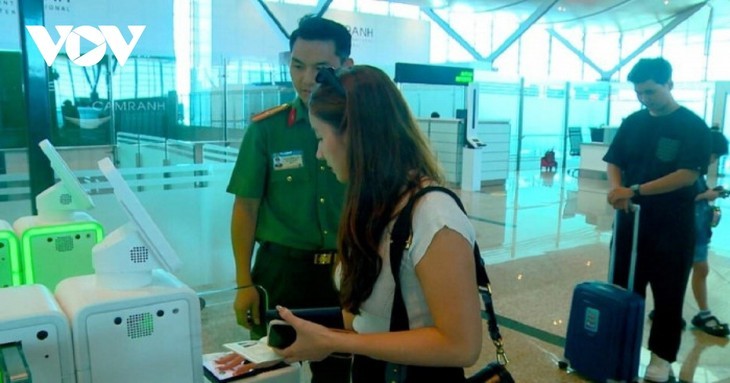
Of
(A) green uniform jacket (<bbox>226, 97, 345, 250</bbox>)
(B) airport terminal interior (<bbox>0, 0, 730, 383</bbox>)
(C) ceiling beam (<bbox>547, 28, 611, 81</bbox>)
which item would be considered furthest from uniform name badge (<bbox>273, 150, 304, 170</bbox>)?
(C) ceiling beam (<bbox>547, 28, 611, 81</bbox>)

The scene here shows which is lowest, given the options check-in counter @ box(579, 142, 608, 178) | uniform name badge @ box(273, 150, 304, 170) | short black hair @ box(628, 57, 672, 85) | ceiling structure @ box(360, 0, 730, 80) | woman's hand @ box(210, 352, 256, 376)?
check-in counter @ box(579, 142, 608, 178)

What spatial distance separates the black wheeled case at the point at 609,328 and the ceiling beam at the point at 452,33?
14.8 meters

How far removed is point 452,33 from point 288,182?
16843mm

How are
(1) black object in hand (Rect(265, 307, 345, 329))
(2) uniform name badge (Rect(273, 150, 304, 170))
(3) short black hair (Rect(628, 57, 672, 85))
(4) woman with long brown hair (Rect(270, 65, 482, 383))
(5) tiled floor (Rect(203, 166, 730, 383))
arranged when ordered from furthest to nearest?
(5) tiled floor (Rect(203, 166, 730, 383)), (3) short black hair (Rect(628, 57, 672, 85)), (2) uniform name badge (Rect(273, 150, 304, 170)), (1) black object in hand (Rect(265, 307, 345, 329)), (4) woman with long brown hair (Rect(270, 65, 482, 383))

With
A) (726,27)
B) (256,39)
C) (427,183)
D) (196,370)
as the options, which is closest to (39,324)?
(196,370)

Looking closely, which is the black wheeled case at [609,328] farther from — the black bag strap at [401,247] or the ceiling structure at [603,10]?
the ceiling structure at [603,10]

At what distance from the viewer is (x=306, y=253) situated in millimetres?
1888

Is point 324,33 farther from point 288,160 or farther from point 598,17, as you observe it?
point 598,17

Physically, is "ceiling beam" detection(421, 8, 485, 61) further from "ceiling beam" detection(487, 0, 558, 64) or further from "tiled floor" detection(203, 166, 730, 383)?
"tiled floor" detection(203, 166, 730, 383)

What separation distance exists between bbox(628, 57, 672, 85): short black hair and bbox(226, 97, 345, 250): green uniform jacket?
173cm

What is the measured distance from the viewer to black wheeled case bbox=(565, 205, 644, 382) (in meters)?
2.82

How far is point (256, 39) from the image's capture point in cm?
1061

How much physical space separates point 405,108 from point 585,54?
20352 millimetres

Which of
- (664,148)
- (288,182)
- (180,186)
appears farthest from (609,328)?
(180,186)
